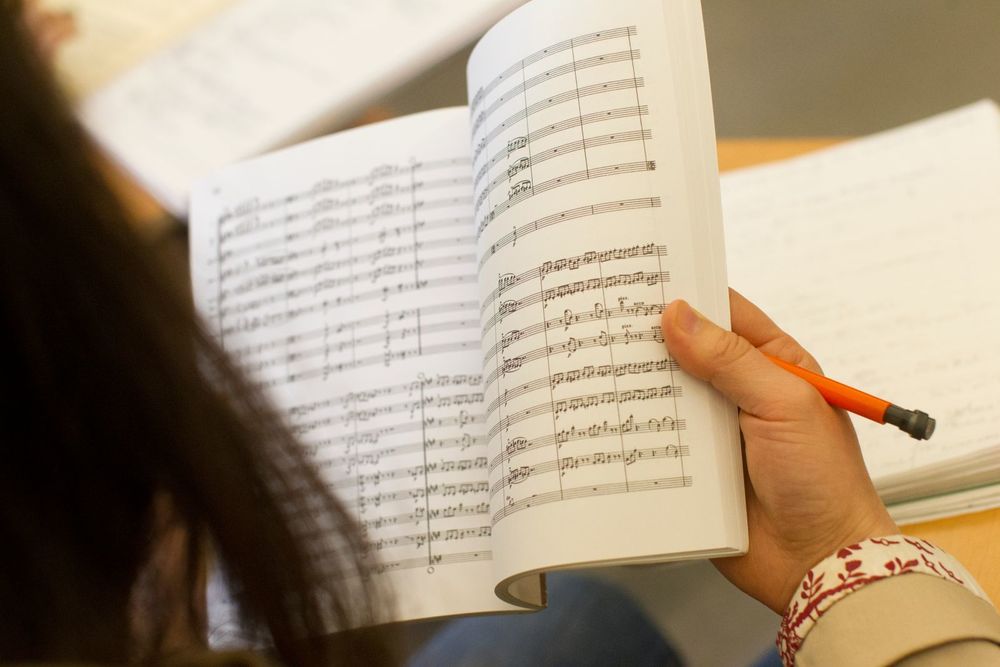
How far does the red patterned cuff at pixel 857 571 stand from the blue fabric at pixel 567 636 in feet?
0.84

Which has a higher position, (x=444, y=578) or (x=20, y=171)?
(x=20, y=171)

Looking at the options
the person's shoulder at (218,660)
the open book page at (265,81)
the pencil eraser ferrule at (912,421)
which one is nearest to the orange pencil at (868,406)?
the pencil eraser ferrule at (912,421)

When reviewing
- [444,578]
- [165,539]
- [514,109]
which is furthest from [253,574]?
[514,109]

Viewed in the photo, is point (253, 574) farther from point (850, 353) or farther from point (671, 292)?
point (850, 353)

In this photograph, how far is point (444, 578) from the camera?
0.58 meters

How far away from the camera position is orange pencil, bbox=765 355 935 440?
0.47 metres

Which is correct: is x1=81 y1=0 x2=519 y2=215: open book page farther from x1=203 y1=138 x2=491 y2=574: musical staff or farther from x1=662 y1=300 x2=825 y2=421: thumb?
x1=662 y1=300 x2=825 y2=421: thumb

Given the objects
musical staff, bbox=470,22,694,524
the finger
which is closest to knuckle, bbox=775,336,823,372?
the finger

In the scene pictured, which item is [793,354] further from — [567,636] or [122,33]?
[122,33]

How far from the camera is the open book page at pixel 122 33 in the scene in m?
0.91

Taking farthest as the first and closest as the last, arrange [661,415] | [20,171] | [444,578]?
[444,578] < [661,415] < [20,171]

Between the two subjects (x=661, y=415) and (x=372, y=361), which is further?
(x=372, y=361)

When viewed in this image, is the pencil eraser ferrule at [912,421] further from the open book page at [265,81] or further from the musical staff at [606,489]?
the open book page at [265,81]

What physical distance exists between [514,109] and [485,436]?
217 millimetres
